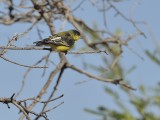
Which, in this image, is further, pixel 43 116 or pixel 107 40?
pixel 107 40

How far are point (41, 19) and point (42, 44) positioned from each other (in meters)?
1.55

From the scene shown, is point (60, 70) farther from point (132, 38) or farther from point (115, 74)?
point (115, 74)

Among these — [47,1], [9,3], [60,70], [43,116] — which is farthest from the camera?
[9,3]

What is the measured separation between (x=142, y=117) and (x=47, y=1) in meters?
1.55

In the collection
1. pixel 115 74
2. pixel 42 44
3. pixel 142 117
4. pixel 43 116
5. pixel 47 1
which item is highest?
pixel 115 74

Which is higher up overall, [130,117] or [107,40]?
[107,40]

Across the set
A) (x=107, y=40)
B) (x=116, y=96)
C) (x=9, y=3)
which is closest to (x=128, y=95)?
(x=116, y=96)

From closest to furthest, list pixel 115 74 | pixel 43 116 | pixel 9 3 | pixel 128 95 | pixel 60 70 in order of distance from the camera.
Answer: pixel 43 116, pixel 60 70, pixel 9 3, pixel 128 95, pixel 115 74

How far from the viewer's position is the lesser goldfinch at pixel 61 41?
3.06 metres

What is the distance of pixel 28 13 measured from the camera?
4.68m

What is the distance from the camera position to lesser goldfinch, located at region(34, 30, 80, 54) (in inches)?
120

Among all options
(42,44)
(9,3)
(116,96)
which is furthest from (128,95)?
(42,44)

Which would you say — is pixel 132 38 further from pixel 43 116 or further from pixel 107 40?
pixel 43 116

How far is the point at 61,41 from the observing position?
324cm
